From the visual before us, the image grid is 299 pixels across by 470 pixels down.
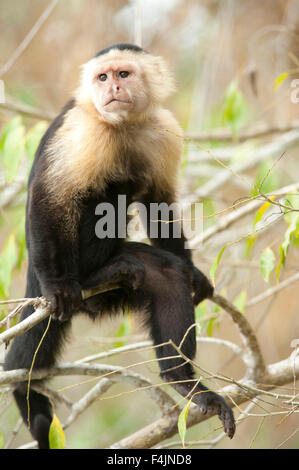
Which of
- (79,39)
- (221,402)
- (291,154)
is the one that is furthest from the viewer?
(79,39)

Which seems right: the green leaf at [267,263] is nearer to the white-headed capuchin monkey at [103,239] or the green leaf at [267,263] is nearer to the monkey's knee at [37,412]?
the white-headed capuchin monkey at [103,239]

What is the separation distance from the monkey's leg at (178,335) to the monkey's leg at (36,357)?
633 mm

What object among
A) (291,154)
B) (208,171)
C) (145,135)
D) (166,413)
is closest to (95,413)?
(208,171)

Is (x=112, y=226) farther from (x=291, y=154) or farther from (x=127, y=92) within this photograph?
(x=291, y=154)

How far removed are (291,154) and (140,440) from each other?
5.77 m

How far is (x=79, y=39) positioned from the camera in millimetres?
9742

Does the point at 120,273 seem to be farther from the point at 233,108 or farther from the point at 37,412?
the point at 233,108

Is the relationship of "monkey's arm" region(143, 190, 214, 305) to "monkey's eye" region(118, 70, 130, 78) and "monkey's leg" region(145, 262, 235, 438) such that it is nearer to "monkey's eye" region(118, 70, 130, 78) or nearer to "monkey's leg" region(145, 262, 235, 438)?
"monkey's leg" region(145, 262, 235, 438)

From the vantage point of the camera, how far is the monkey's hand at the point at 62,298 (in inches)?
127

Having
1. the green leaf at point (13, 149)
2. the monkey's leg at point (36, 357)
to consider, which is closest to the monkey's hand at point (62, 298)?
the monkey's leg at point (36, 357)

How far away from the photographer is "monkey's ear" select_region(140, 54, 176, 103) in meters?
3.98

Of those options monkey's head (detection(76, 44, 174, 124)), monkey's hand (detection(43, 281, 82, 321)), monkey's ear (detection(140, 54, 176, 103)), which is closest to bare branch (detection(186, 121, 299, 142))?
monkey's ear (detection(140, 54, 176, 103))

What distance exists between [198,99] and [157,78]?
408cm

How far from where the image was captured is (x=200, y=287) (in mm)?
3840
